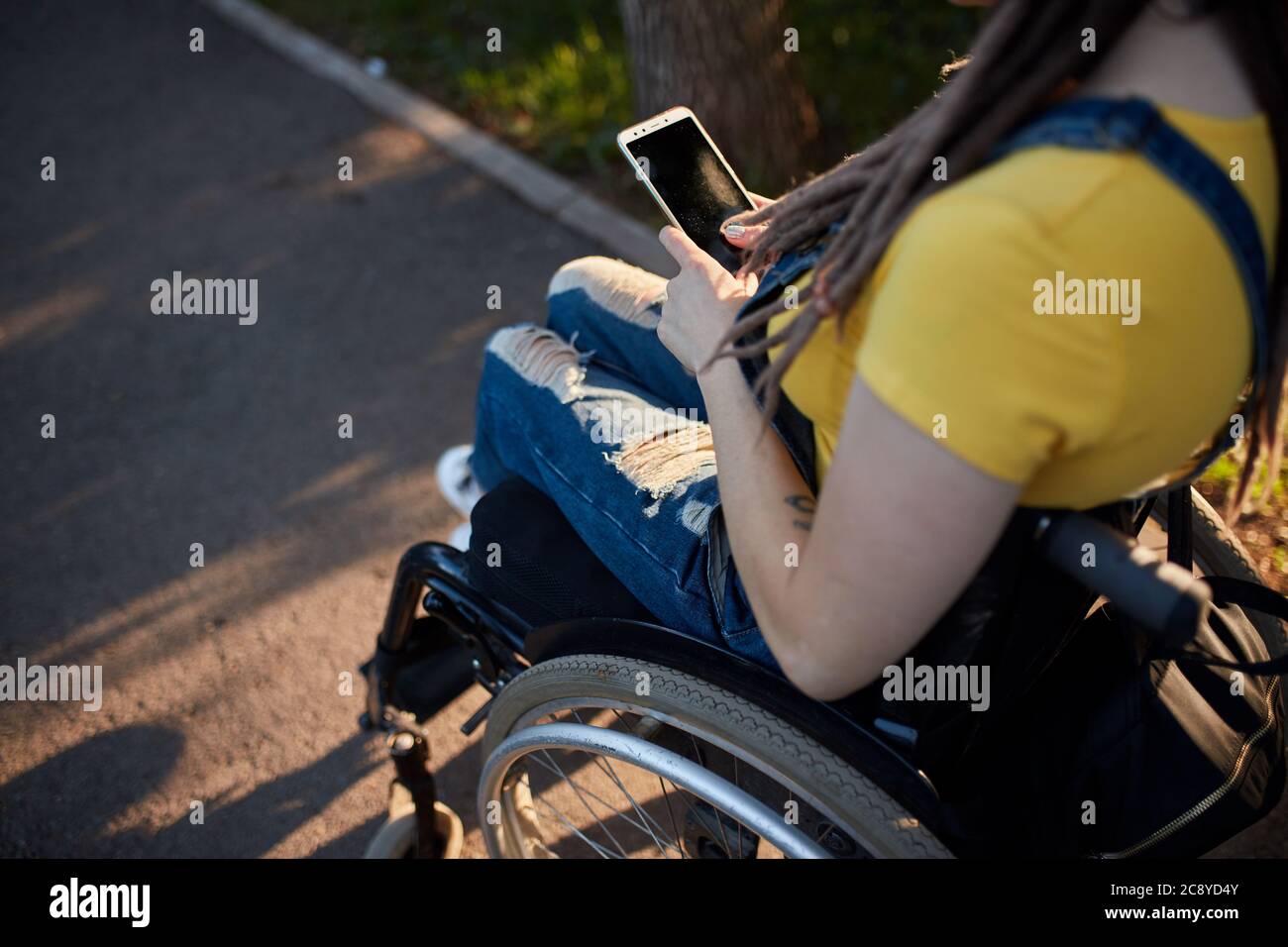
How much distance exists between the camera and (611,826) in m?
2.23

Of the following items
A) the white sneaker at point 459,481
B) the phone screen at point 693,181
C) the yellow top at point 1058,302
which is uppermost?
the phone screen at point 693,181

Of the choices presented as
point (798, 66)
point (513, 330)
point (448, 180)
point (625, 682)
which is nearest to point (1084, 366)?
point (625, 682)

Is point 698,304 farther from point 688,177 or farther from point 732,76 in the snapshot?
point 732,76

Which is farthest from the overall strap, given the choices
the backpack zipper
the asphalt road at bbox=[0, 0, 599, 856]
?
the asphalt road at bbox=[0, 0, 599, 856]

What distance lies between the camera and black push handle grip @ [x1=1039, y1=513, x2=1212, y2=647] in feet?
3.26

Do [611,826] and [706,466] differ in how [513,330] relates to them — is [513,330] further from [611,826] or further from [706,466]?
[611,826]

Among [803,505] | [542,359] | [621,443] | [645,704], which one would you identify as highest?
[542,359]

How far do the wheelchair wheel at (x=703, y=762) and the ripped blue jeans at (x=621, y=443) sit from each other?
121mm

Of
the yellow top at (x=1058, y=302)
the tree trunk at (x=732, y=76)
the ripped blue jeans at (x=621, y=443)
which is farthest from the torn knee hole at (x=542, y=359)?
the tree trunk at (x=732, y=76)

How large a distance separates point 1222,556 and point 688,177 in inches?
44.2

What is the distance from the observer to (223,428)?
10.4 ft

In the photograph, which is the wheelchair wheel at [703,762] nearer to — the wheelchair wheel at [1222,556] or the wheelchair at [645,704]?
the wheelchair at [645,704]

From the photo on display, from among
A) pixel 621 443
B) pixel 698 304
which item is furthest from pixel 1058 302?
pixel 621 443

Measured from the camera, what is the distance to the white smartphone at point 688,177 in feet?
5.10
